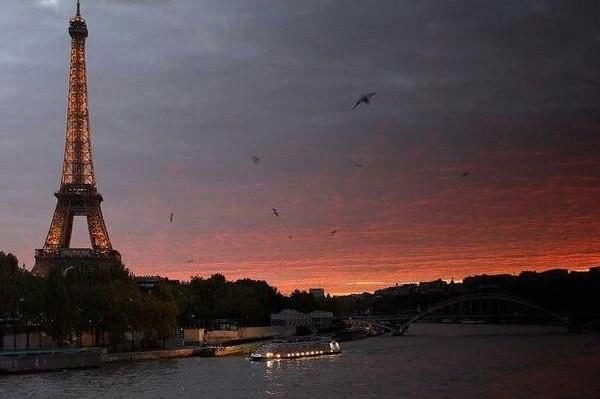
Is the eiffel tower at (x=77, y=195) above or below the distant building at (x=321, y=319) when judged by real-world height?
above

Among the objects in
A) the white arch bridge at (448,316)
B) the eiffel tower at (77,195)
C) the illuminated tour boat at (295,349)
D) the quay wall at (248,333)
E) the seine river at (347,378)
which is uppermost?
the eiffel tower at (77,195)

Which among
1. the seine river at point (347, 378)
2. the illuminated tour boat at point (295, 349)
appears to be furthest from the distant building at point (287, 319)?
the seine river at point (347, 378)

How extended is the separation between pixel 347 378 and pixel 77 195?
38894 mm

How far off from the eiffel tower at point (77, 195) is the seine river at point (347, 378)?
2212 centimetres

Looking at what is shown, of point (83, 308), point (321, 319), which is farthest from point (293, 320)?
point (83, 308)

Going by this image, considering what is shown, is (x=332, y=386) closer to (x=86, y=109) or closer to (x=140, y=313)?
(x=140, y=313)

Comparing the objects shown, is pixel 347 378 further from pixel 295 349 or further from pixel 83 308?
pixel 83 308

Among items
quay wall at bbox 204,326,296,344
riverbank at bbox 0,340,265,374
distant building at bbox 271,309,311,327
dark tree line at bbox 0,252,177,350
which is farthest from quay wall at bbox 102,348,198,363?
distant building at bbox 271,309,311,327

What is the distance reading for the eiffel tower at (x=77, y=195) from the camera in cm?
7412

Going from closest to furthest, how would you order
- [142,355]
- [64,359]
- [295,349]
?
[64,359] < [142,355] < [295,349]

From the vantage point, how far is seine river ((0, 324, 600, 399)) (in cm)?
3681

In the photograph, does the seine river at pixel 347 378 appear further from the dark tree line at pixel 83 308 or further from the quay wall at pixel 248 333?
the quay wall at pixel 248 333

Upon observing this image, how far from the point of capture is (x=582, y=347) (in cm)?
6372

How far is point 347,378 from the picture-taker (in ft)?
140
